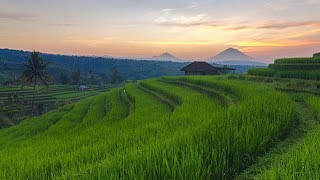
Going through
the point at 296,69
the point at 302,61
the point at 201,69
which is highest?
the point at 302,61

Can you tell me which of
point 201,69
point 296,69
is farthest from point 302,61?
point 201,69

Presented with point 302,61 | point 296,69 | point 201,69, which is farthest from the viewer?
point 201,69

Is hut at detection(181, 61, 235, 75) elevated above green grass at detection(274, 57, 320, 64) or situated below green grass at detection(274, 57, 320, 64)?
below

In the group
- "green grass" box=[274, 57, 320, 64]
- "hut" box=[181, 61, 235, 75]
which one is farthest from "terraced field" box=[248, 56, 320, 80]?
"hut" box=[181, 61, 235, 75]

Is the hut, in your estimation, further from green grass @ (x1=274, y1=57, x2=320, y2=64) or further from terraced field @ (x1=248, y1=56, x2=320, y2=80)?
green grass @ (x1=274, y1=57, x2=320, y2=64)

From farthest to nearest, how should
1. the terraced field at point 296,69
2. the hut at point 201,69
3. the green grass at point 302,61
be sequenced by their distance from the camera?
the hut at point 201,69, the green grass at point 302,61, the terraced field at point 296,69

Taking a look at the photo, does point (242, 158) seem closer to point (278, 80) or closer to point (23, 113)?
point (278, 80)

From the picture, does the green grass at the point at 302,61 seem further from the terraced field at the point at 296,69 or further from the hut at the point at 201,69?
the hut at the point at 201,69

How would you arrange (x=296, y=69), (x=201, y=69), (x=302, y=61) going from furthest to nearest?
1. (x=201, y=69)
2. (x=302, y=61)
3. (x=296, y=69)

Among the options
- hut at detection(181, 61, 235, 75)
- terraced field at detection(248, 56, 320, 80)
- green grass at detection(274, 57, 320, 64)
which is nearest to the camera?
terraced field at detection(248, 56, 320, 80)

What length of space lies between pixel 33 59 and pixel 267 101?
37.1 meters

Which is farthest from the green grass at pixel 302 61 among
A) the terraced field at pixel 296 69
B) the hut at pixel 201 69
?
the hut at pixel 201 69

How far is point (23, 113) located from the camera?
51.2m

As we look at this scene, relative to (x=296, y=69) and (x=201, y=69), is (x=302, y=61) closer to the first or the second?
(x=296, y=69)
